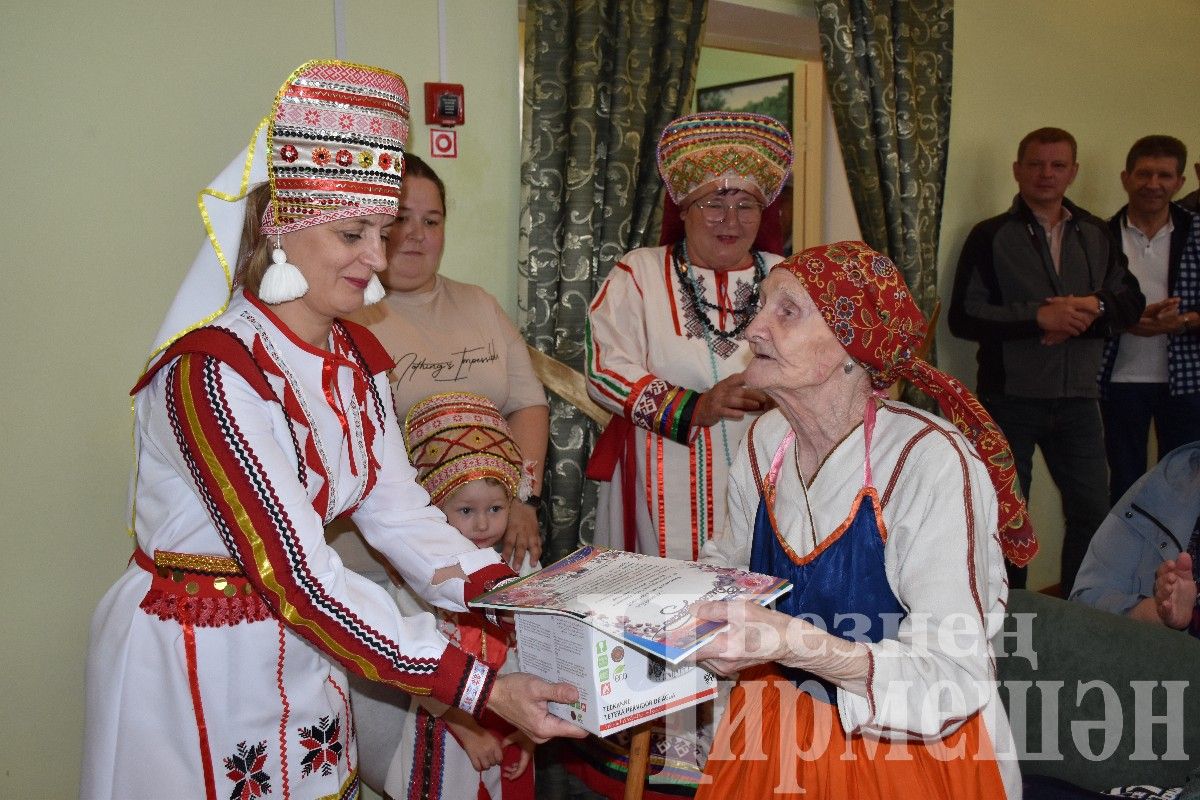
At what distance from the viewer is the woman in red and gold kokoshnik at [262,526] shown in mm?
1681

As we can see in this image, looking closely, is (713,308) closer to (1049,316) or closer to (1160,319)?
(1049,316)

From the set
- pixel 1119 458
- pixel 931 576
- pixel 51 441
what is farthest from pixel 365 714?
pixel 1119 458

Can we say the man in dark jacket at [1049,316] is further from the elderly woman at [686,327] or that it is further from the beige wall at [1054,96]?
the elderly woman at [686,327]

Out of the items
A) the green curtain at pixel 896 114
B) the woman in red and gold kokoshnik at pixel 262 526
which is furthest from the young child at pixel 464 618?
the green curtain at pixel 896 114

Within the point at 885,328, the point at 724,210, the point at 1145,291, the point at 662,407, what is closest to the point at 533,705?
the point at 885,328

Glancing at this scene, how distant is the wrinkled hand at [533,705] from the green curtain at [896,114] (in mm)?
3319

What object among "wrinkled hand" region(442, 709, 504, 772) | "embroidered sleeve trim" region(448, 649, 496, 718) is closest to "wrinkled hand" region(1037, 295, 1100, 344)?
"wrinkled hand" region(442, 709, 504, 772)

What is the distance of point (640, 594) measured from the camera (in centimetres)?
157

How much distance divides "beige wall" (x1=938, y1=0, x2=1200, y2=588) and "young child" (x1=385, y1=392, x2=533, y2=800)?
10.4 feet

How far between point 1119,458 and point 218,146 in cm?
415

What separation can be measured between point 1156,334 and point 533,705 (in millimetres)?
4092

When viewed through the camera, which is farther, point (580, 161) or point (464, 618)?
point (580, 161)

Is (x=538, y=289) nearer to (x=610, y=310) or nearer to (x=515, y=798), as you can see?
(x=610, y=310)

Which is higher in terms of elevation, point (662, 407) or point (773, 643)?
point (662, 407)
